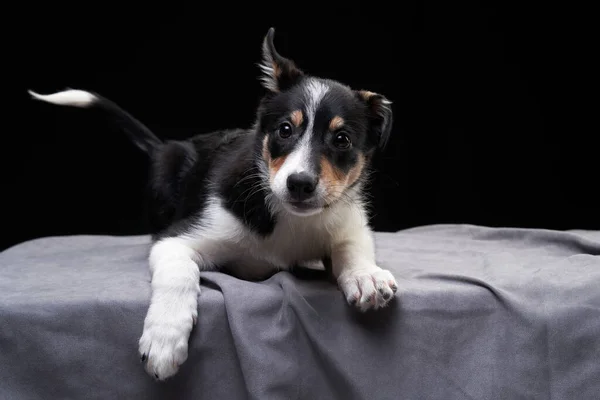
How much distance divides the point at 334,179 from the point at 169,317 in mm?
783

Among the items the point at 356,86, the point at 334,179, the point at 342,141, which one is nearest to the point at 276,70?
the point at 342,141

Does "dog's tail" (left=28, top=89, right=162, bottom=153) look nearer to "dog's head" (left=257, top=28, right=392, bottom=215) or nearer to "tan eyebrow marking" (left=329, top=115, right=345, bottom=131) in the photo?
"dog's head" (left=257, top=28, right=392, bottom=215)

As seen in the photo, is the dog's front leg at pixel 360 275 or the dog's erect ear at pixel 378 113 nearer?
the dog's front leg at pixel 360 275

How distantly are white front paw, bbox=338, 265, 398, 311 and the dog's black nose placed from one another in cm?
34

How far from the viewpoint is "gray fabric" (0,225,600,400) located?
6.85ft

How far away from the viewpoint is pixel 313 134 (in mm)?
2379

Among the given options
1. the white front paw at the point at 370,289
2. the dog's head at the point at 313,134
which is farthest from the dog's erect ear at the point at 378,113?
the white front paw at the point at 370,289

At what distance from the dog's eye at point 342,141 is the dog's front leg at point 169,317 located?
70 centimetres

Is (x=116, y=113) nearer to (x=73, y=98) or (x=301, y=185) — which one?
(x=73, y=98)

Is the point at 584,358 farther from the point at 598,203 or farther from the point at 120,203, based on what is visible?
the point at 120,203

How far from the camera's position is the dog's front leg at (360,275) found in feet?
7.07

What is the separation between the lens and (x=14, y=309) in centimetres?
214

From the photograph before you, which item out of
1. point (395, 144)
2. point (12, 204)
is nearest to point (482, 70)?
point (395, 144)

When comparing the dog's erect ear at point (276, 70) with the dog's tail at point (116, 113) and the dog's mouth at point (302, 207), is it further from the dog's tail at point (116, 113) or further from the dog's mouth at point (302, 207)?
the dog's tail at point (116, 113)
